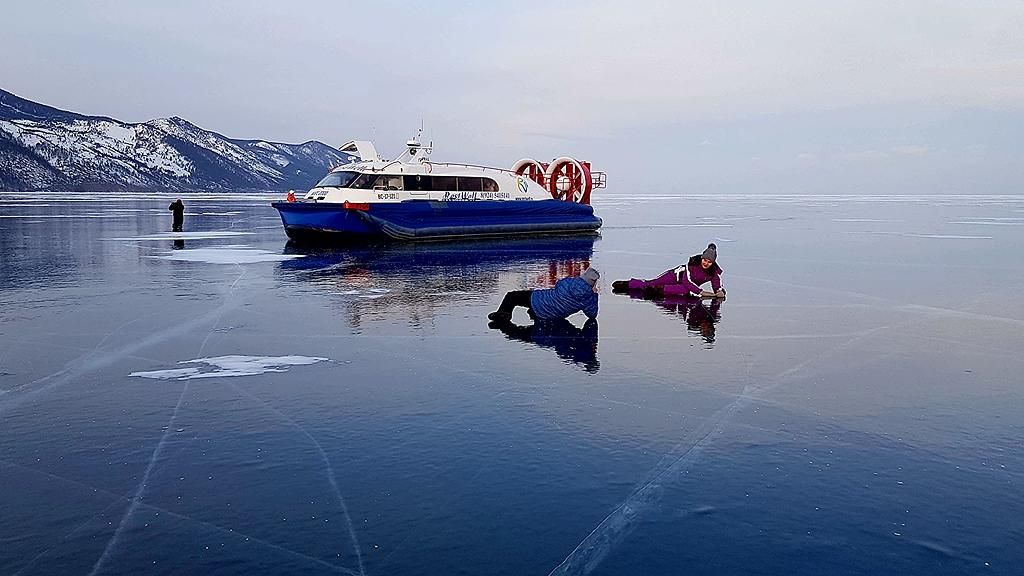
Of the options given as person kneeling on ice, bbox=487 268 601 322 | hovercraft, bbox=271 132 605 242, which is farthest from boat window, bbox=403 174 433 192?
person kneeling on ice, bbox=487 268 601 322

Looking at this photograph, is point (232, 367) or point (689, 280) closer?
point (232, 367)

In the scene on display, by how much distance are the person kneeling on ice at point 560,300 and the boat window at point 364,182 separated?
1172 centimetres

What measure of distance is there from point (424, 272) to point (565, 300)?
579 centimetres

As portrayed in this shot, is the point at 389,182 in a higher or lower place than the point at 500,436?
higher

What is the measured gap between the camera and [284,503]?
3883mm

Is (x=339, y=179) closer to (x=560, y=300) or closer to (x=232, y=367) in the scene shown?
(x=560, y=300)

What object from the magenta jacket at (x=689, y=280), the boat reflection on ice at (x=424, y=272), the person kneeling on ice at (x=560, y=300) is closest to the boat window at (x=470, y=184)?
the boat reflection on ice at (x=424, y=272)

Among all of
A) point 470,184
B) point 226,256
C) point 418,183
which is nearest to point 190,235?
point 418,183

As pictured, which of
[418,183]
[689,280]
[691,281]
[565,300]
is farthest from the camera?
[418,183]

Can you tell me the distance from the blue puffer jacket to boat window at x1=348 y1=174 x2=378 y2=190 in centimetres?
1194

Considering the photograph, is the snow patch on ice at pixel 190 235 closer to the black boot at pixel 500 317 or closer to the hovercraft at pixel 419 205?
the hovercraft at pixel 419 205

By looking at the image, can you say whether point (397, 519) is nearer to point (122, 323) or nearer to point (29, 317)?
point (122, 323)

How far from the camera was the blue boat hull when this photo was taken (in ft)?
63.2

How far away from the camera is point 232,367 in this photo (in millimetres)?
6605
